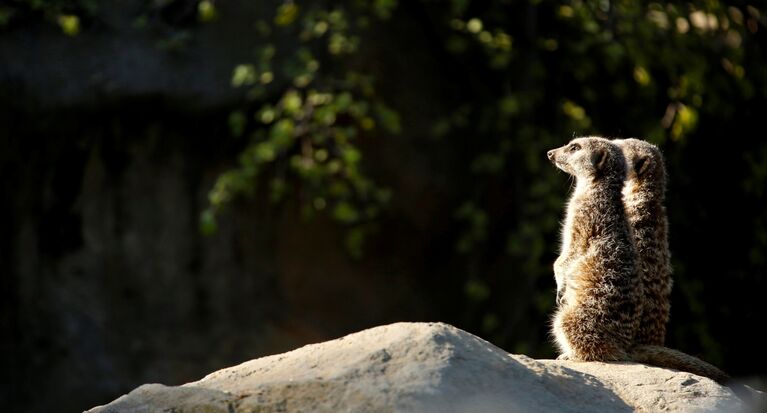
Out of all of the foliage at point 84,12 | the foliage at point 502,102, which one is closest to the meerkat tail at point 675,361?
the foliage at point 502,102

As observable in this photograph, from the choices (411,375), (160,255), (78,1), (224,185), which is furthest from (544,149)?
(411,375)

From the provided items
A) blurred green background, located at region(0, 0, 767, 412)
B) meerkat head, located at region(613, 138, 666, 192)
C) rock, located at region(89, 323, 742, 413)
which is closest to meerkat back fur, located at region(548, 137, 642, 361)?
meerkat head, located at region(613, 138, 666, 192)

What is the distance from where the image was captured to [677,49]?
6254 mm

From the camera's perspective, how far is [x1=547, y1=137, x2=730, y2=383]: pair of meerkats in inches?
134

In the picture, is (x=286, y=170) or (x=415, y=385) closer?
(x=415, y=385)

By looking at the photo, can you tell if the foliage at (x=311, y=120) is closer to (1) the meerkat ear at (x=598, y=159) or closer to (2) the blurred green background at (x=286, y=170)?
(2) the blurred green background at (x=286, y=170)

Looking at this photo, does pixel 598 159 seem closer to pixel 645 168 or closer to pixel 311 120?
pixel 645 168

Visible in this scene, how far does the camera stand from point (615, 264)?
3.43m

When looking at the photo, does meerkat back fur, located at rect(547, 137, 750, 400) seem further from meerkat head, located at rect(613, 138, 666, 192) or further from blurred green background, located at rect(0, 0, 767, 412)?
blurred green background, located at rect(0, 0, 767, 412)

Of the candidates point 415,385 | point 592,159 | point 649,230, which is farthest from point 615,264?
point 415,385

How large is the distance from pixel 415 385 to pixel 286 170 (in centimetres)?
384

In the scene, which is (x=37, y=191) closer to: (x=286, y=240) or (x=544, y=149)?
(x=286, y=240)

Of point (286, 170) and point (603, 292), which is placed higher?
point (286, 170)

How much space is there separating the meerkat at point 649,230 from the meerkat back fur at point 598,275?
7 centimetres
